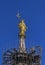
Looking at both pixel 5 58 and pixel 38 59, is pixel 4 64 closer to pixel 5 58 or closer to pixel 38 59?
pixel 5 58

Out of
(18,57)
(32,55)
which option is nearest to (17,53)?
(18,57)

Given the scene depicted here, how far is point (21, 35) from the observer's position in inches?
1799

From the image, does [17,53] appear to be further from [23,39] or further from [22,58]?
[23,39]

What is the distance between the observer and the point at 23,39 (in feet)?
151

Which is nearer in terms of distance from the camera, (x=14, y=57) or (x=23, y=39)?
(x=14, y=57)

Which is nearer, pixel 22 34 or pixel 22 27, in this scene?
pixel 22 27

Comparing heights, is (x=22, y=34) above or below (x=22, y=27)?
below

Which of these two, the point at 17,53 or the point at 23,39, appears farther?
the point at 23,39

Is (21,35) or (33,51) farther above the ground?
(21,35)

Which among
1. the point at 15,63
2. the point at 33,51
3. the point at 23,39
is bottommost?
the point at 15,63

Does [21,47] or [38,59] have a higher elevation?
[21,47]

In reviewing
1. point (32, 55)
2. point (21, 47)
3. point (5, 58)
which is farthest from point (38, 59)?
point (5, 58)

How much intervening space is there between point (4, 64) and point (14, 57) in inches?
121

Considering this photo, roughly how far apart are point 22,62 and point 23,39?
19.5 feet
